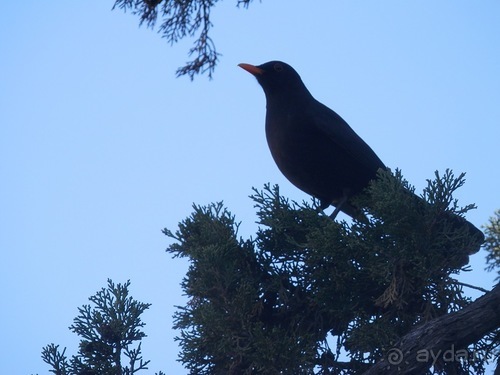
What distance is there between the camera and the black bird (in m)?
5.18

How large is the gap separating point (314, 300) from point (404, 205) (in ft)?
→ 2.21

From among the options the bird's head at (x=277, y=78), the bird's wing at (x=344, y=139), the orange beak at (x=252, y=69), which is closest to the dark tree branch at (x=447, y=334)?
the bird's wing at (x=344, y=139)

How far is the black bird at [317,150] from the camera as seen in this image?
518 cm

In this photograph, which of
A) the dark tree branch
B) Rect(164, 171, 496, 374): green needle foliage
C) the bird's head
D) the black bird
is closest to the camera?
the dark tree branch

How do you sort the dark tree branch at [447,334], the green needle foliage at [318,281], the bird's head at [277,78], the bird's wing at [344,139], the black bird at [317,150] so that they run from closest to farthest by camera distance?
the dark tree branch at [447,334] → the green needle foliage at [318,281] → the black bird at [317,150] → the bird's wing at [344,139] → the bird's head at [277,78]

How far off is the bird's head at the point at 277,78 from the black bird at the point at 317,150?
1cm

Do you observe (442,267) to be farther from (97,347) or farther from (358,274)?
(97,347)

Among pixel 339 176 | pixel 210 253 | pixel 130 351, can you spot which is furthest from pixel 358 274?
pixel 339 176

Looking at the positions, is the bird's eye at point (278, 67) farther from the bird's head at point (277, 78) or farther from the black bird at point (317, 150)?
the black bird at point (317, 150)

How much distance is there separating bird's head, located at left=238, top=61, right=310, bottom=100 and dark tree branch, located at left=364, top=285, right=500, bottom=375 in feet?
11.1

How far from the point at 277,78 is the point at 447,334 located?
3.65m

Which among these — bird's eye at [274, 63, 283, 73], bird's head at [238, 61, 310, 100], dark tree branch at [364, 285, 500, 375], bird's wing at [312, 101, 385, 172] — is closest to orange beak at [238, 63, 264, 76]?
bird's head at [238, 61, 310, 100]

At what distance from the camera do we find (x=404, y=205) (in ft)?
9.76

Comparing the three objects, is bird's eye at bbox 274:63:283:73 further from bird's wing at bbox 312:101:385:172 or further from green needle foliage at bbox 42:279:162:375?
green needle foliage at bbox 42:279:162:375
